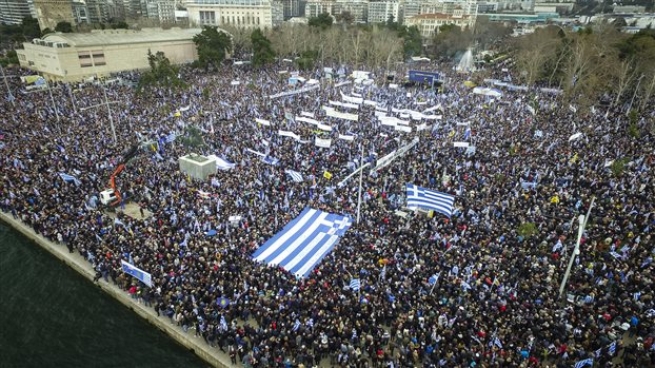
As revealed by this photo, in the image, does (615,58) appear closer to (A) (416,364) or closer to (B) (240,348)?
(A) (416,364)

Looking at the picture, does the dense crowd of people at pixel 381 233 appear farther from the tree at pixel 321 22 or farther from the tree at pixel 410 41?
the tree at pixel 321 22

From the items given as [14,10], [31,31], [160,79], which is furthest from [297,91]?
[14,10]

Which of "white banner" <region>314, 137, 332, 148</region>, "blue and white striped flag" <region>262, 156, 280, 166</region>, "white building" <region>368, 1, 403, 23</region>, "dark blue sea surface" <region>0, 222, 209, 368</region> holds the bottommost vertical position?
"dark blue sea surface" <region>0, 222, 209, 368</region>

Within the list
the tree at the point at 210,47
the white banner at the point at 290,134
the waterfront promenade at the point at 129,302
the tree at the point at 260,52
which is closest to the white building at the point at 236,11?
the tree at the point at 210,47

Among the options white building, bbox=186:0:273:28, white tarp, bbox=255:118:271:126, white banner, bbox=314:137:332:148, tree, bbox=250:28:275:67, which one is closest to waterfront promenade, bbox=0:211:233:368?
white banner, bbox=314:137:332:148

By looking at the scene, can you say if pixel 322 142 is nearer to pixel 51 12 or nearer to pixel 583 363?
pixel 583 363

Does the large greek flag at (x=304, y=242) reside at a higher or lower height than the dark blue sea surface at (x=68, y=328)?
higher

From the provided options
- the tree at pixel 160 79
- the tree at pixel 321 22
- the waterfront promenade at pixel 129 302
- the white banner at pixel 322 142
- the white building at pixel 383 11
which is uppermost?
the white building at pixel 383 11

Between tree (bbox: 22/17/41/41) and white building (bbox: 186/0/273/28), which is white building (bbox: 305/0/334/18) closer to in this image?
white building (bbox: 186/0/273/28)
